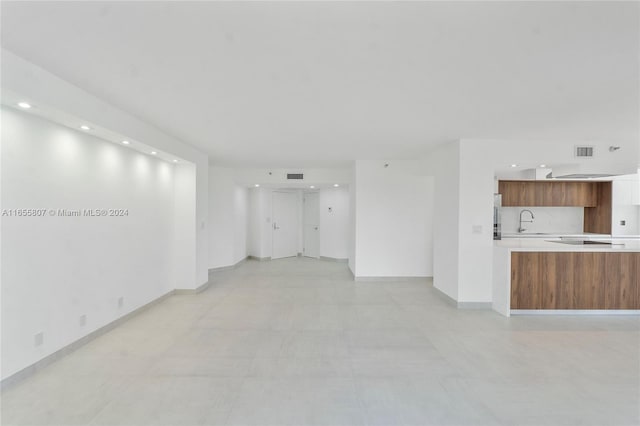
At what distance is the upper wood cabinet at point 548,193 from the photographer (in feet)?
23.2

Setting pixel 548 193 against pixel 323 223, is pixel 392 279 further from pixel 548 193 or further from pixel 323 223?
pixel 548 193

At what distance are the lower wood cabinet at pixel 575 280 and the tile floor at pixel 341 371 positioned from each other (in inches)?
10.9

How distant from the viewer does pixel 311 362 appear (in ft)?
9.76

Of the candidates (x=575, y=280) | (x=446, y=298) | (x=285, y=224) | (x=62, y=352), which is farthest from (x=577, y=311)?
(x=285, y=224)

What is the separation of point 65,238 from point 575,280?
663 cm

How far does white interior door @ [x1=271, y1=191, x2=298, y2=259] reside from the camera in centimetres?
977

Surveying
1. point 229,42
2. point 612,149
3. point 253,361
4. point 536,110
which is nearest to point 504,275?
point 536,110

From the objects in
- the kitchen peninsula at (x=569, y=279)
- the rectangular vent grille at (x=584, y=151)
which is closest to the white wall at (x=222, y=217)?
the kitchen peninsula at (x=569, y=279)

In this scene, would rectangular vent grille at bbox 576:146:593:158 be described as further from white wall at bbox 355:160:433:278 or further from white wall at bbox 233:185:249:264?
white wall at bbox 233:185:249:264

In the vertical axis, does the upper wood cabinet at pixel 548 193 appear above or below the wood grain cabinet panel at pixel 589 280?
above

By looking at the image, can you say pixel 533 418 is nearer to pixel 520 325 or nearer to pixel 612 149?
pixel 520 325

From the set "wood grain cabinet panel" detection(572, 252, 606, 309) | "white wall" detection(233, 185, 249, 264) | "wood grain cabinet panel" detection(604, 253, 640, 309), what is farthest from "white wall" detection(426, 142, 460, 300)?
"white wall" detection(233, 185, 249, 264)

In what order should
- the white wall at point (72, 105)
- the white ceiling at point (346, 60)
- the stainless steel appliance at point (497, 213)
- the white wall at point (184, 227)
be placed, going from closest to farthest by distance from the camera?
the white ceiling at point (346, 60), the white wall at point (72, 105), the white wall at point (184, 227), the stainless steel appliance at point (497, 213)

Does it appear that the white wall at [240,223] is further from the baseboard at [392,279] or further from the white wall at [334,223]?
the baseboard at [392,279]
